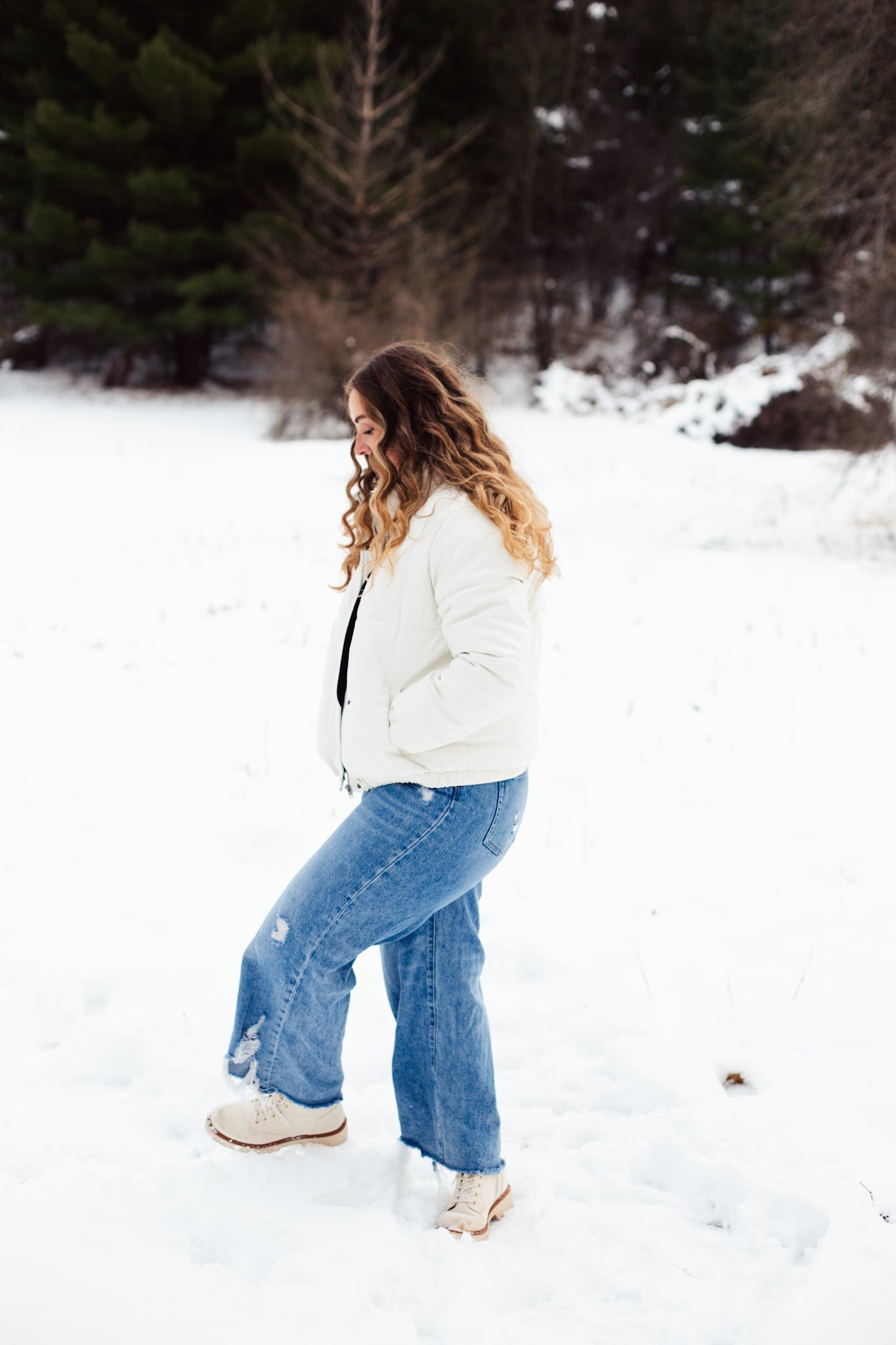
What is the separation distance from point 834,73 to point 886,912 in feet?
26.3

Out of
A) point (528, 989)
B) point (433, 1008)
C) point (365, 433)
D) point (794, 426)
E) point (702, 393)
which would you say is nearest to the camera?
A: point (365, 433)

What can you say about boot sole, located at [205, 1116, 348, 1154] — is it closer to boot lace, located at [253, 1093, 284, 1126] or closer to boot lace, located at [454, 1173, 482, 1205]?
boot lace, located at [253, 1093, 284, 1126]

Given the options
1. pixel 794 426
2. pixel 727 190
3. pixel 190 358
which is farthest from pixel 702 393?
pixel 190 358

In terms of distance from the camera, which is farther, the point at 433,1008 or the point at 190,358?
the point at 190,358

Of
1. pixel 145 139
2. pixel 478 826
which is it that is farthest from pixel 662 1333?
pixel 145 139

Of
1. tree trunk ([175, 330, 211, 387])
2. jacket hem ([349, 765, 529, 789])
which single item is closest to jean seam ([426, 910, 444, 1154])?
jacket hem ([349, 765, 529, 789])

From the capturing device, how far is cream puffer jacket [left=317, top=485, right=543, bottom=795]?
69.3 inches

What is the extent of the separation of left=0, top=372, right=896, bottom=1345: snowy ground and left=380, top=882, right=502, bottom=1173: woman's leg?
0.22 metres

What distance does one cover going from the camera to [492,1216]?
7.00ft

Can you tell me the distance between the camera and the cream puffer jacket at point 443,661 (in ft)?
5.77

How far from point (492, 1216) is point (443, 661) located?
136 cm

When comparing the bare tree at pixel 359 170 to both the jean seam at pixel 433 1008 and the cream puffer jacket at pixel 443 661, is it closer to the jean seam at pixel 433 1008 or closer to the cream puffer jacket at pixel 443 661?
the cream puffer jacket at pixel 443 661

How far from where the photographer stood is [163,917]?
3.28m

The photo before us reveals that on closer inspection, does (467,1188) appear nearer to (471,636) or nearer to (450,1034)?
(450,1034)
